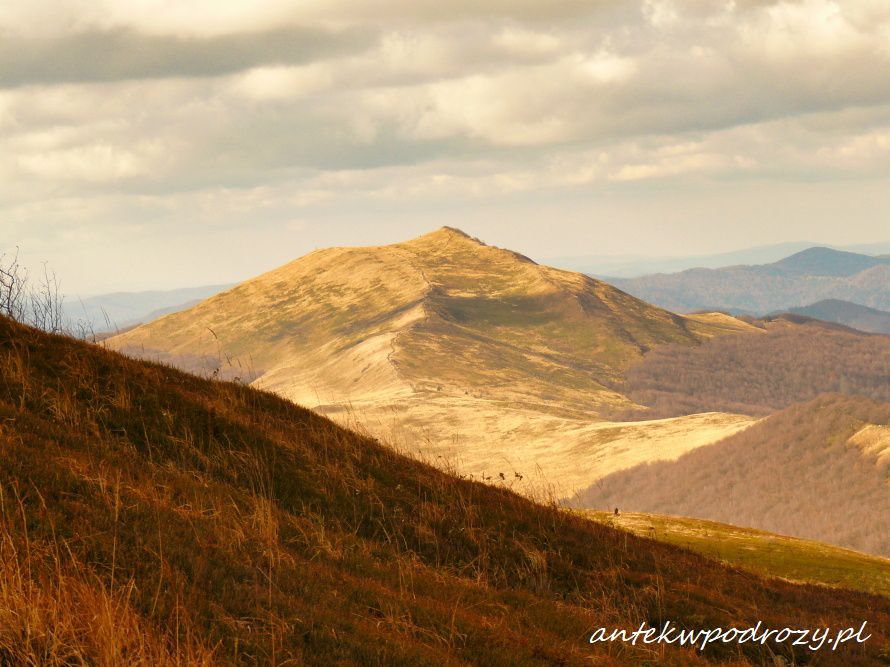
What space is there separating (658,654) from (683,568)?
7.35 metres

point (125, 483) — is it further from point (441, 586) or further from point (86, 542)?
point (441, 586)

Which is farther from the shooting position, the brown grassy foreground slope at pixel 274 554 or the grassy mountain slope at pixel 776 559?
the grassy mountain slope at pixel 776 559

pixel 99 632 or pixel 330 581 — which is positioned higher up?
pixel 99 632

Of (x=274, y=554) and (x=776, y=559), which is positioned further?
(x=776, y=559)

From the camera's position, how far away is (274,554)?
11234mm

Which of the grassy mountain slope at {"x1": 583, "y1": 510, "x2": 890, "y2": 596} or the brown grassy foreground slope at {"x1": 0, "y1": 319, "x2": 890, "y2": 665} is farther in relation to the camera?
the grassy mountain slope at {"x1": 583, "y1": 510, "x2": 890, "y2": 596}

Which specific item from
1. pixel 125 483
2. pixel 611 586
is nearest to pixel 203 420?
pixel 125 483

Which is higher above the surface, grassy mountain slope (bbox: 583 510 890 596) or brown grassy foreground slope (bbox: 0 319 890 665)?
brown grassy foreground slope (bbox: 0 319 890 665)

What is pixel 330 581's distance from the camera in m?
10.9

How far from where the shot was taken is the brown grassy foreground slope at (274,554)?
827cm

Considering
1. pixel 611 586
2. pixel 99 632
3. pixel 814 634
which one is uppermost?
pixel 99 632

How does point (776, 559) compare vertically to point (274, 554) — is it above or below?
below

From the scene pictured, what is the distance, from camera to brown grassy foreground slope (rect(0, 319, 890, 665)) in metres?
8.27

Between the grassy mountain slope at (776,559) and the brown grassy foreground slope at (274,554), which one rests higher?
the brown grassy foreground slope at (274,554)
